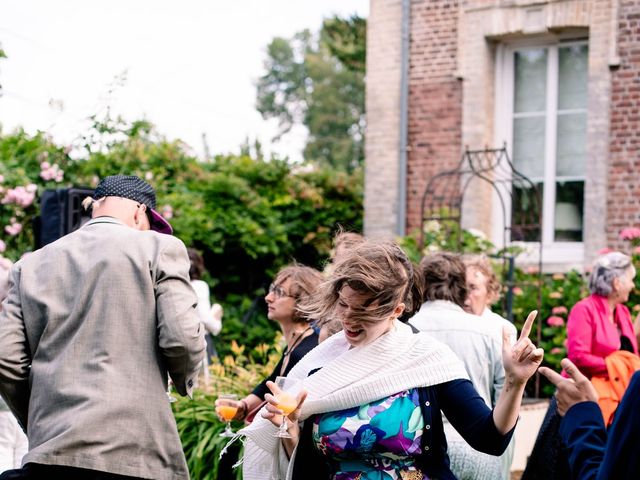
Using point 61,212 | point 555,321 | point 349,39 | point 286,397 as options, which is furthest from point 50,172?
point 349,39

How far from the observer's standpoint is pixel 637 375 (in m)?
2.11

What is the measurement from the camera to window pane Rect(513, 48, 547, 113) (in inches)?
437

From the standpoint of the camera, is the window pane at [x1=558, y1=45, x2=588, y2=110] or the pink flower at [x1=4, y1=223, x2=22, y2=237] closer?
the pink flower at [x1=4, y1=223, x2=22, y2=237]

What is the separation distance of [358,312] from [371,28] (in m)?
8.81

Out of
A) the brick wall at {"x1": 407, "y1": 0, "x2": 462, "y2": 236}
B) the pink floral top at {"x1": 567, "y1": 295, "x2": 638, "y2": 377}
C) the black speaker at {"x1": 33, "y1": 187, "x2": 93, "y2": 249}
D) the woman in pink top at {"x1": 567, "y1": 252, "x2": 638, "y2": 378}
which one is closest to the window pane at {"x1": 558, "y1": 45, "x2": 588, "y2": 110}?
the brick wall at {"x1": 407, "y1": 0, "x2": 462, "y2": 236}

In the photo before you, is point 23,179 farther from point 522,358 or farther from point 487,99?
point 522,358

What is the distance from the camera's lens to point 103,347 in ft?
11.2

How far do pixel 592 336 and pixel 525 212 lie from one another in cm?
489

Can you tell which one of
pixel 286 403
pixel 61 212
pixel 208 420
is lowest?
pixel 208 420

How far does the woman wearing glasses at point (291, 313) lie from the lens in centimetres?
460

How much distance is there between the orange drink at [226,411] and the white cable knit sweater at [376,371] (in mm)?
672

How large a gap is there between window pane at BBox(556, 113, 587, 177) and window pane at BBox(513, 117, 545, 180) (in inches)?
8.2

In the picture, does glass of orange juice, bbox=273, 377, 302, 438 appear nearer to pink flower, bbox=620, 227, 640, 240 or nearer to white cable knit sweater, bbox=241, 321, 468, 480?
white cable knit sweater, bbox=241, 321, 468, 480

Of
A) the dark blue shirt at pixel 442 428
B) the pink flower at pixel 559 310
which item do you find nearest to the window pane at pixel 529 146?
the pink flower at pixel 559 310
